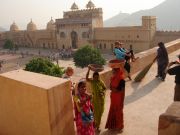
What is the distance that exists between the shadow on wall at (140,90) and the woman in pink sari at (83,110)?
1861 mm

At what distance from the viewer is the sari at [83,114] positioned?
3.21 meters

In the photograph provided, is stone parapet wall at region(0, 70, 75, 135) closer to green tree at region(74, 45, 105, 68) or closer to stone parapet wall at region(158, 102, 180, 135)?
stone parapet wall at region(158, 102, 180, 135)

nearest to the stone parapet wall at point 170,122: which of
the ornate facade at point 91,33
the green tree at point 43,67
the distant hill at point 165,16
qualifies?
the green tree at point 43,67

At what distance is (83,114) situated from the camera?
323 cm

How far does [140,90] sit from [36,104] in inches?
126

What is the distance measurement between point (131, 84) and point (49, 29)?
46822 mm

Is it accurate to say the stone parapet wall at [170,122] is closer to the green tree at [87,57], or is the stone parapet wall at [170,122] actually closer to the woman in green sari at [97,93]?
the woman in green sari at [97,93]

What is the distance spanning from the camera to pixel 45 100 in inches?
112

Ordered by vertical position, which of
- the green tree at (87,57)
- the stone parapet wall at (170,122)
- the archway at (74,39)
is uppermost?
the stone parapet wall at (170,122)

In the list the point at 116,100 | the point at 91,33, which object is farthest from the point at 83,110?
the point at 91,33

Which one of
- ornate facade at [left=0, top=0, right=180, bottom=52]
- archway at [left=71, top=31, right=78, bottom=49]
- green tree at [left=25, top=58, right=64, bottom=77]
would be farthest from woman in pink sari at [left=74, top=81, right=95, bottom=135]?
archway at [left=71, top=31, right=78, bottom=49]

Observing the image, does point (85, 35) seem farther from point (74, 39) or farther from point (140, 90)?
A: point (140, 90)

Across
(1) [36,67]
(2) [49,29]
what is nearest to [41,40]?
(2) [49,29]

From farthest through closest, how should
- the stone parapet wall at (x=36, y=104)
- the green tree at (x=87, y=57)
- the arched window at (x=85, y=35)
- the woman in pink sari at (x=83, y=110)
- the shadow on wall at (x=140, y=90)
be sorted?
→ the arched window at (x=85, y=35) → the green tree at (x=87, y=57) → the shadow on wall at (x=140, y=90) → the woman in pink sari at (x=83, y=110) → the stone parapet wall at (x=36, y=104)
